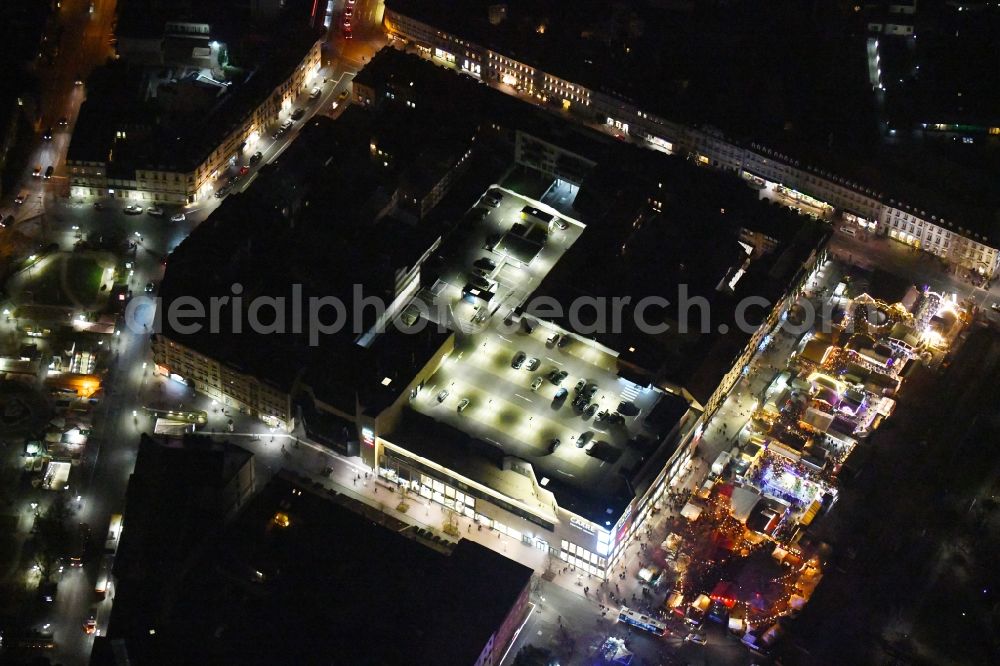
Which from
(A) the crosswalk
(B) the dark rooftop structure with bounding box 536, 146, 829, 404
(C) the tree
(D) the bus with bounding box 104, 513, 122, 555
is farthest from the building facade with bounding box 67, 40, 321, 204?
(C) the tree

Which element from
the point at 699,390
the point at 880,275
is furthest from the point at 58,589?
the point at 880,275

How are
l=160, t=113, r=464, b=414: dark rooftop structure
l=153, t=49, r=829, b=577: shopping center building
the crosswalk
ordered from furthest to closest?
1. the crosswalk
2. l=160, t=113, r=464, b=414: dark rooftop structure
3. l=153, t=49, r=829, b=577: shopping center building

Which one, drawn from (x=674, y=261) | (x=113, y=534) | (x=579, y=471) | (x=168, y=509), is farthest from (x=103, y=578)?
(x=674, y=261)

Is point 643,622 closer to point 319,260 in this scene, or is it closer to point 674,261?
point 674,261

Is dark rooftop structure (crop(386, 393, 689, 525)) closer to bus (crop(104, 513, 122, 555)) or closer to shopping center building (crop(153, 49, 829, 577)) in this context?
shopping center building (crop(153, 49, 829, 577))

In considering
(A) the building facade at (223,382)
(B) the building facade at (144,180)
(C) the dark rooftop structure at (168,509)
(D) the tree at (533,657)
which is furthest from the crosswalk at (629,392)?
(B) the building facade at (144,180)


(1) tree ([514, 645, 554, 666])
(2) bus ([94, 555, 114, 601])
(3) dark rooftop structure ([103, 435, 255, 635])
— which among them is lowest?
(2) bus ([94, 555, 114, 601])

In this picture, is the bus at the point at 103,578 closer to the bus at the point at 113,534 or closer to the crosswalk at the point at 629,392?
the bus at the point at 113,534
